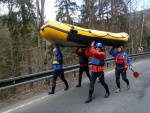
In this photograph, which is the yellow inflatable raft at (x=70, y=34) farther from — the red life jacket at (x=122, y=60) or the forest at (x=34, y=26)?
the forest at (x=34, y=26)

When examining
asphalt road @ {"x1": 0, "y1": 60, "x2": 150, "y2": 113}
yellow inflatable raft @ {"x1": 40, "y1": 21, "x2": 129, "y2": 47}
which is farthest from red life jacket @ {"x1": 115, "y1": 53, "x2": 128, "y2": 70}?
asphalt road @ {"x1": 0, "y1": 60, "x2": 150, "y2": 113}

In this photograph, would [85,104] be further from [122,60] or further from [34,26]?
[34,26]

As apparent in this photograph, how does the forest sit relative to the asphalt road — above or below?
above

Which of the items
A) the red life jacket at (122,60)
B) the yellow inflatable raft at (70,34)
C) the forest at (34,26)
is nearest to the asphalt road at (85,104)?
the red life jacket at (122,60)

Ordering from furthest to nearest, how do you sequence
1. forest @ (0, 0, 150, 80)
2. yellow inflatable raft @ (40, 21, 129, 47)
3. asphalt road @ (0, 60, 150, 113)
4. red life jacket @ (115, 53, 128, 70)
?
forest @ (0, 0, 150, 80)
red life jacket @ (115, 53, 128, 70)
yellow inflatable raft @ (40, 21, 129, 47)
asphalt road @ (0, 60, 150, 113)

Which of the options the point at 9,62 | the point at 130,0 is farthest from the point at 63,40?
the point at 130,0

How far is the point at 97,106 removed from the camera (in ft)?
16.7

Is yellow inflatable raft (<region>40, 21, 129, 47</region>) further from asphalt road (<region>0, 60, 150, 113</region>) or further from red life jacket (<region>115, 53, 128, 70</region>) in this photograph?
asphalt road (<region>0, 60, 150, 113</region>)

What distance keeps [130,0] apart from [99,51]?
19.5m

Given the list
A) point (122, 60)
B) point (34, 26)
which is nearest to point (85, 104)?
point (122, 60)

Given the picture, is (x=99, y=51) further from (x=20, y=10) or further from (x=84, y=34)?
(x=20, y=10)

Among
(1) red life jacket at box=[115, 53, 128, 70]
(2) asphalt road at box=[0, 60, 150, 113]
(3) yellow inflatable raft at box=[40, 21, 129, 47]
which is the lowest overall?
(2) asphalt road at box=[0, 60, 150, 113]

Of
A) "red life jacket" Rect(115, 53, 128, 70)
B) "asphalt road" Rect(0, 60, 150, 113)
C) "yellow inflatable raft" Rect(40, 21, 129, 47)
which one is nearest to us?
"asphalt road" Rect(0, 60, 150, 113)

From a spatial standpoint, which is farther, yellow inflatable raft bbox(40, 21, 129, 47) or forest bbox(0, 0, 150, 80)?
forest bbox(0, 0, 150, 80)
